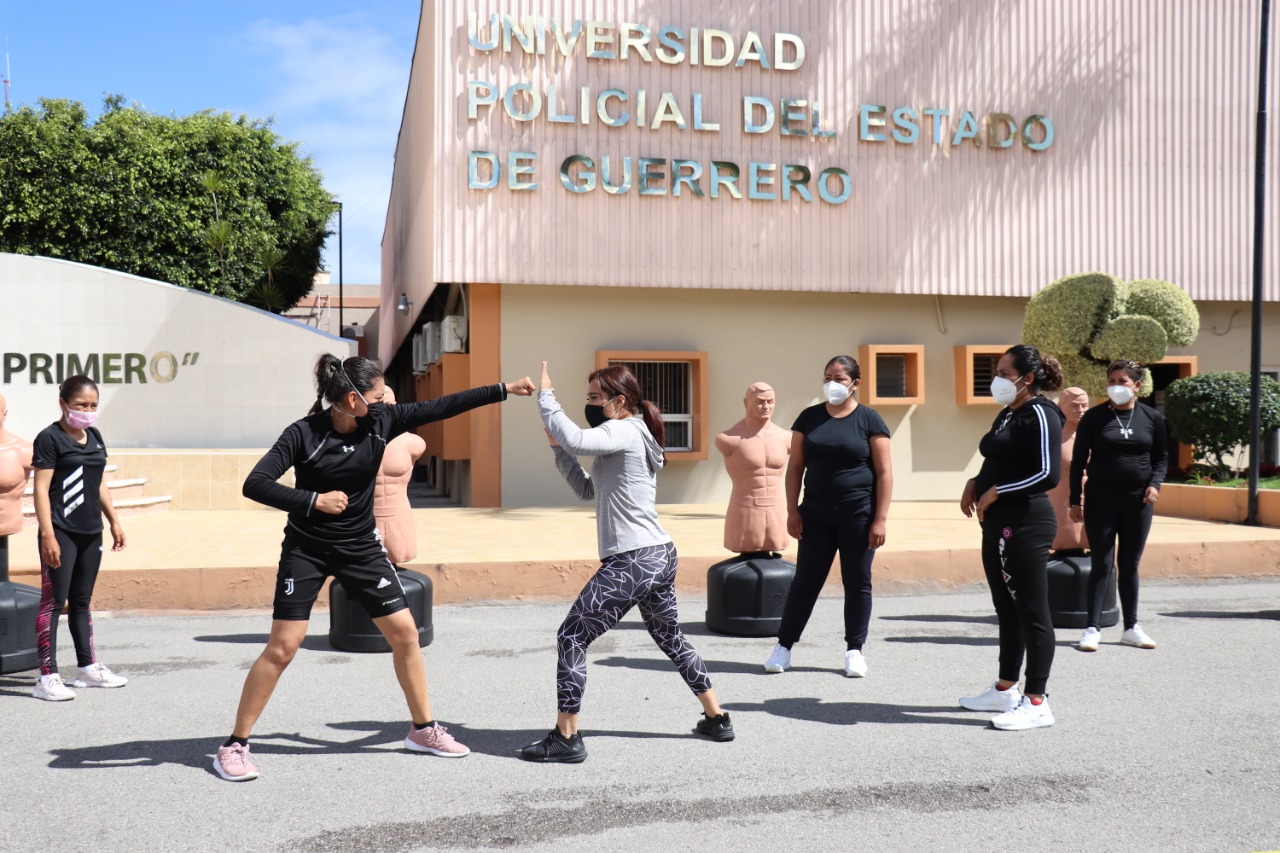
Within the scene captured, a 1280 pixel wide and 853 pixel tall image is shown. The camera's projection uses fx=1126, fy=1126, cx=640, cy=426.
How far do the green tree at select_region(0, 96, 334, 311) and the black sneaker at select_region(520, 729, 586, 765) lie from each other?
28.6m

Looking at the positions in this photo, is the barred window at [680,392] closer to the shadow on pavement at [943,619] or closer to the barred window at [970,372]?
the barred window at [970,372]

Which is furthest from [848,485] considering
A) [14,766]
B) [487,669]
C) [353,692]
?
[14,766]

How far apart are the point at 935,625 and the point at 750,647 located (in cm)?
172

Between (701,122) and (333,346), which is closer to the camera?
(701,122)

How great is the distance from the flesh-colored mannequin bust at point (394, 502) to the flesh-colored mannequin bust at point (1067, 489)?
14.3 ft

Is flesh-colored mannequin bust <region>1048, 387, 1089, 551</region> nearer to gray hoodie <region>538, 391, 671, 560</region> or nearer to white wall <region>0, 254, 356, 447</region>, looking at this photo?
gray hoodie <region>538, 391, 671, 560</region>

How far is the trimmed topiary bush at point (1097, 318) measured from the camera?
51.5ft

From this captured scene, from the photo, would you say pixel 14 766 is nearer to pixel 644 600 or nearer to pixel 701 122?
pixel 644 600

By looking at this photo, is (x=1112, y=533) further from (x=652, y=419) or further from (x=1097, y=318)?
(x=1097, y=318)

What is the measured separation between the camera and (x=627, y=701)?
5.73 meters

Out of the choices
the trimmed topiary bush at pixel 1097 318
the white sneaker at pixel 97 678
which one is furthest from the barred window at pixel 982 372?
the white sneaker at pixel 97 678

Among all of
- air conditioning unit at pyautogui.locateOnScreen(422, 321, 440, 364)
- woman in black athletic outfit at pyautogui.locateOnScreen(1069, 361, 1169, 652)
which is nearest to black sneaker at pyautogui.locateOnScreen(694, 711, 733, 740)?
woman in black athletic outfit at pyautogui.locateOnScreen(1069, 361, 1169, 652)

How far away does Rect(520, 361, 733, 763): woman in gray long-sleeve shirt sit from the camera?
462cm

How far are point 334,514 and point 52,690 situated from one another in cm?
251
